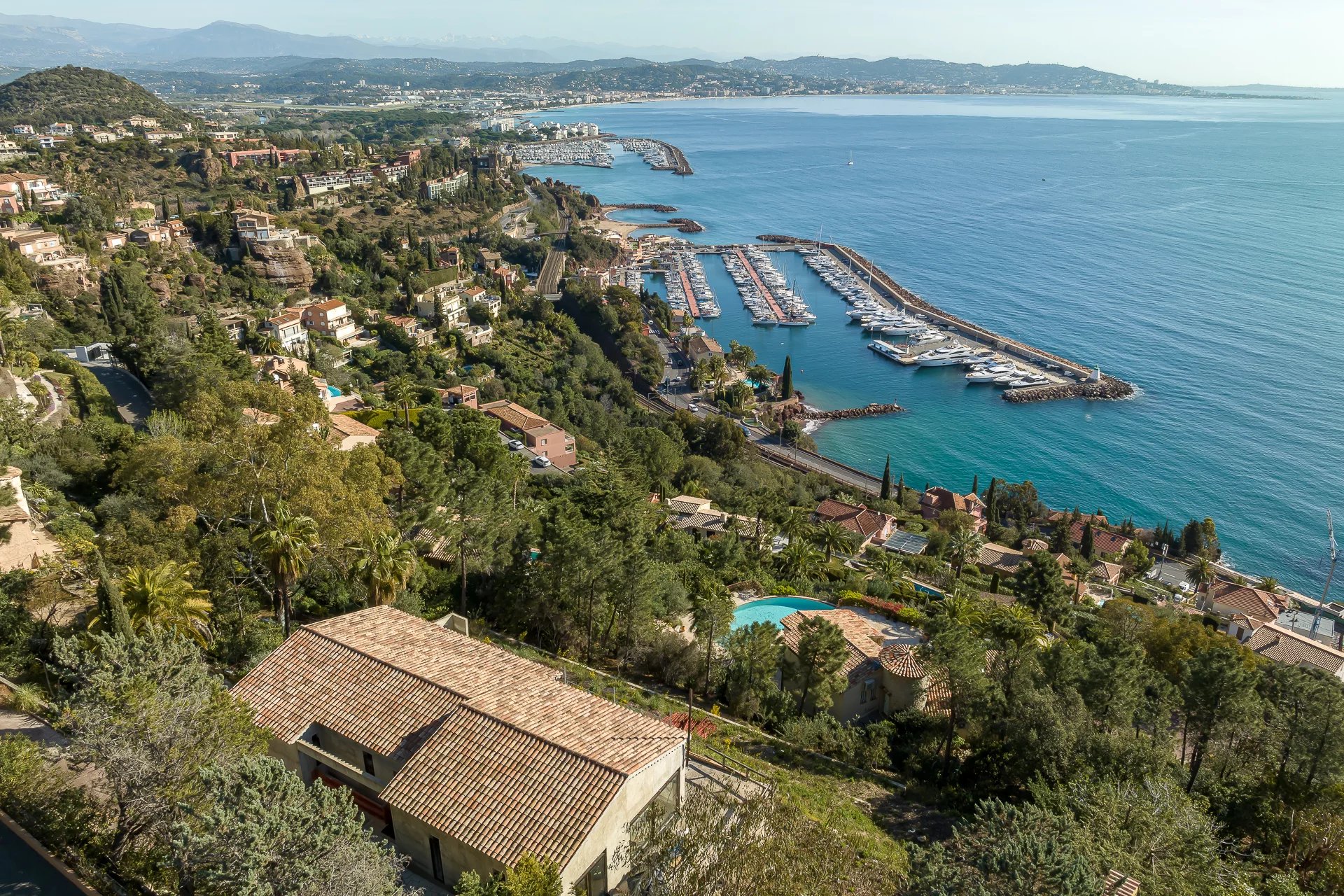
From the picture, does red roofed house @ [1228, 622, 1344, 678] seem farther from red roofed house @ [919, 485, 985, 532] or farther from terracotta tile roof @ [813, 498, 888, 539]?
red roofed house @ [919, 485, 985, 532]

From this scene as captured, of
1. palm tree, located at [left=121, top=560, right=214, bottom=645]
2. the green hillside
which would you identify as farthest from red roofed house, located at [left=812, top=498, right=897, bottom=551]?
the green hillside

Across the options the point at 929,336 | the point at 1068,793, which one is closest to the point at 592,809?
the point at 1068,793

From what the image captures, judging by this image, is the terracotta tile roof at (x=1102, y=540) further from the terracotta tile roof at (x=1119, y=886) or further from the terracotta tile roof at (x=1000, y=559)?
the terracotta tile roof at (x=1119, y=886)

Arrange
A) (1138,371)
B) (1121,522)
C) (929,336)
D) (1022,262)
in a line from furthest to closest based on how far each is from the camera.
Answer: (1022,262)
(929,336)
(1138,371)
(1121,522)

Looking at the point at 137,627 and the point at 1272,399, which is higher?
the point at 137,627

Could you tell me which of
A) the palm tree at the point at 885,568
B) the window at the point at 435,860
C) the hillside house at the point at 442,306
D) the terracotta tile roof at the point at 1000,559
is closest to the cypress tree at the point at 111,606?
the window at the point at 435,860

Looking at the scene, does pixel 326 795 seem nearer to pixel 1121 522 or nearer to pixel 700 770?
pixel 700 770
